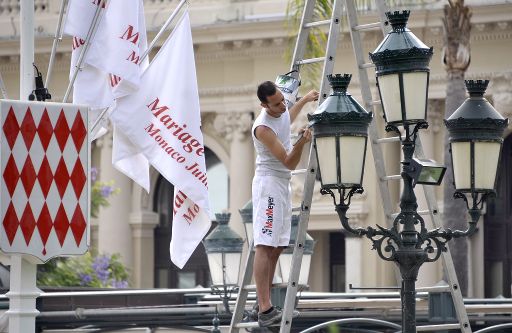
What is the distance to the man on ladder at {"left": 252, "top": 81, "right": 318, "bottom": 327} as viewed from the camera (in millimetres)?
10867

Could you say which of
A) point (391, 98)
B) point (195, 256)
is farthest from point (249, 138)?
point (391, 98)

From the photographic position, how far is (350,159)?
408 inches

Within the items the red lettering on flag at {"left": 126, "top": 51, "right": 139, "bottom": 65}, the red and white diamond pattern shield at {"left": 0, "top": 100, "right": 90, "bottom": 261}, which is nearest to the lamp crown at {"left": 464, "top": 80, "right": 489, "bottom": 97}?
the red lettering on flag at {"left": 126, "top": 51, "right": 139, "bottom": 65}

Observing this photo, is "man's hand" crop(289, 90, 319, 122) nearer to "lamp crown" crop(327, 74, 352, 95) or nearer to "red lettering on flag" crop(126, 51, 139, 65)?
"lamp crown" crop(327, 74, 352, 95)

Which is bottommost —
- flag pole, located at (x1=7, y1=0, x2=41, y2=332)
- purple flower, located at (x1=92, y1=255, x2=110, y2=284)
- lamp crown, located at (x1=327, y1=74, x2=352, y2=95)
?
flag pole, located at (x1=7, y1=0, x2=41, y2=332)

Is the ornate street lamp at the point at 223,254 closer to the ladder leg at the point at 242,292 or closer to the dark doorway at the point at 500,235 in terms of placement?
the ladder leg at the point at 242,292

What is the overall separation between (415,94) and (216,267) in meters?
7.71

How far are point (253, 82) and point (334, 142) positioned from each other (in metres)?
24.0

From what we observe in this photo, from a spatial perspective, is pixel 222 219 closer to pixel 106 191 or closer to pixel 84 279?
pixel 84 279

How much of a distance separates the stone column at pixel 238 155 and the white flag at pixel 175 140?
22.2 metres

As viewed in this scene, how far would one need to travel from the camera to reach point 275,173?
11.0 metres

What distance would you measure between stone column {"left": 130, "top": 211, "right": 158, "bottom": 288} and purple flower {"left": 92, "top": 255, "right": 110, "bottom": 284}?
781 centimetres

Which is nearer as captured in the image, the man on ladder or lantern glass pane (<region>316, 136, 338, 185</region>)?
lantern glass pane (<region>316, 136, 338, 185</region>)

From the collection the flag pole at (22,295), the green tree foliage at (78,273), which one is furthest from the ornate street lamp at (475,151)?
the green tree foliage at (78,273)
